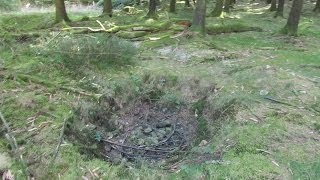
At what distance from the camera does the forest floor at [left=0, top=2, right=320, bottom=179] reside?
4.24 metres

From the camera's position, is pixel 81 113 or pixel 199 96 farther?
pixel 199 96

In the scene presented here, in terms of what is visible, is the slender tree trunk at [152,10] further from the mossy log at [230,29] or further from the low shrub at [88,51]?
the low shrub at [88,51]

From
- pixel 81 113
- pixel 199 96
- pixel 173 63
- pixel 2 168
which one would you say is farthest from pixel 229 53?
pixel 2 168

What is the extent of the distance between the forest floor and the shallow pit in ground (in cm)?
2

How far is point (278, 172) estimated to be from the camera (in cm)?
409

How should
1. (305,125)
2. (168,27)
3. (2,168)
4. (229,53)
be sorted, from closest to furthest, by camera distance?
(2,168) < (305,125) < (229,53) < (168,27)

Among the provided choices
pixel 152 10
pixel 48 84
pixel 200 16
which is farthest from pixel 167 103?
pixel 152 10

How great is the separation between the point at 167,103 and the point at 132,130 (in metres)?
0.88

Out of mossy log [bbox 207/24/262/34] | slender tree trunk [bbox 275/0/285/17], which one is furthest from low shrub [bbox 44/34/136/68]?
slender tree trunk [bbox 275/0/285/17]

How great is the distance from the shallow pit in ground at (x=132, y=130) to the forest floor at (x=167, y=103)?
23mm

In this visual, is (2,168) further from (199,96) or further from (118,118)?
(199,96)

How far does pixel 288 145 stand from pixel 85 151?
8.37 ft

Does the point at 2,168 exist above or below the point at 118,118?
above

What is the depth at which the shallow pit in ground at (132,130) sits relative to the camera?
518cm
